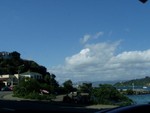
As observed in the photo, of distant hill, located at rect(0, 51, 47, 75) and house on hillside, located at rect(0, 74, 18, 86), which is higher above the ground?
distant hill, located at rect(0, 51, 47, 75)

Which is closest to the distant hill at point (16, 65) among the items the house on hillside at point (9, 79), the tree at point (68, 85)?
the house on hillside at point (9, 79)

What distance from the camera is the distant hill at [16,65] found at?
513 feet

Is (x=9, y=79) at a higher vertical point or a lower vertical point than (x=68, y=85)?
higher

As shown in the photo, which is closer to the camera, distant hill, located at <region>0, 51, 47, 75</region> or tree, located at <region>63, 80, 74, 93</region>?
tree, located at <region>63, 80, 74, 93</region>

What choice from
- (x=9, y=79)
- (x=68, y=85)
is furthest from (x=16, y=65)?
(x=68, y=85)

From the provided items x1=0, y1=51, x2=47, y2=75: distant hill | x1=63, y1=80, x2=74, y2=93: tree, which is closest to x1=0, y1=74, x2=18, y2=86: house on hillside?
x1=0, y1=51, x2=47, y2=75: distant hill

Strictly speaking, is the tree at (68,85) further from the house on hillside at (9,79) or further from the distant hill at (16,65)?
the distant hill at (16,65)

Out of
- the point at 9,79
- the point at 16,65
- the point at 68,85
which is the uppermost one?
the point at 16,65

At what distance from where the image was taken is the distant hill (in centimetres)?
15648

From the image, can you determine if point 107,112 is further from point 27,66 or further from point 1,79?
point 27,66

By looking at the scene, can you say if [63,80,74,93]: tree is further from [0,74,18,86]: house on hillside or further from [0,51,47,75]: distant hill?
[0,51,47,75]: distant hill

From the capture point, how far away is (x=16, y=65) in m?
161

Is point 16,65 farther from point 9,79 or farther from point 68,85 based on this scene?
point 68,85

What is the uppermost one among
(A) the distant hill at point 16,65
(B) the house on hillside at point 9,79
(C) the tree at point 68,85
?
(A) the distant hill at point 16,65
